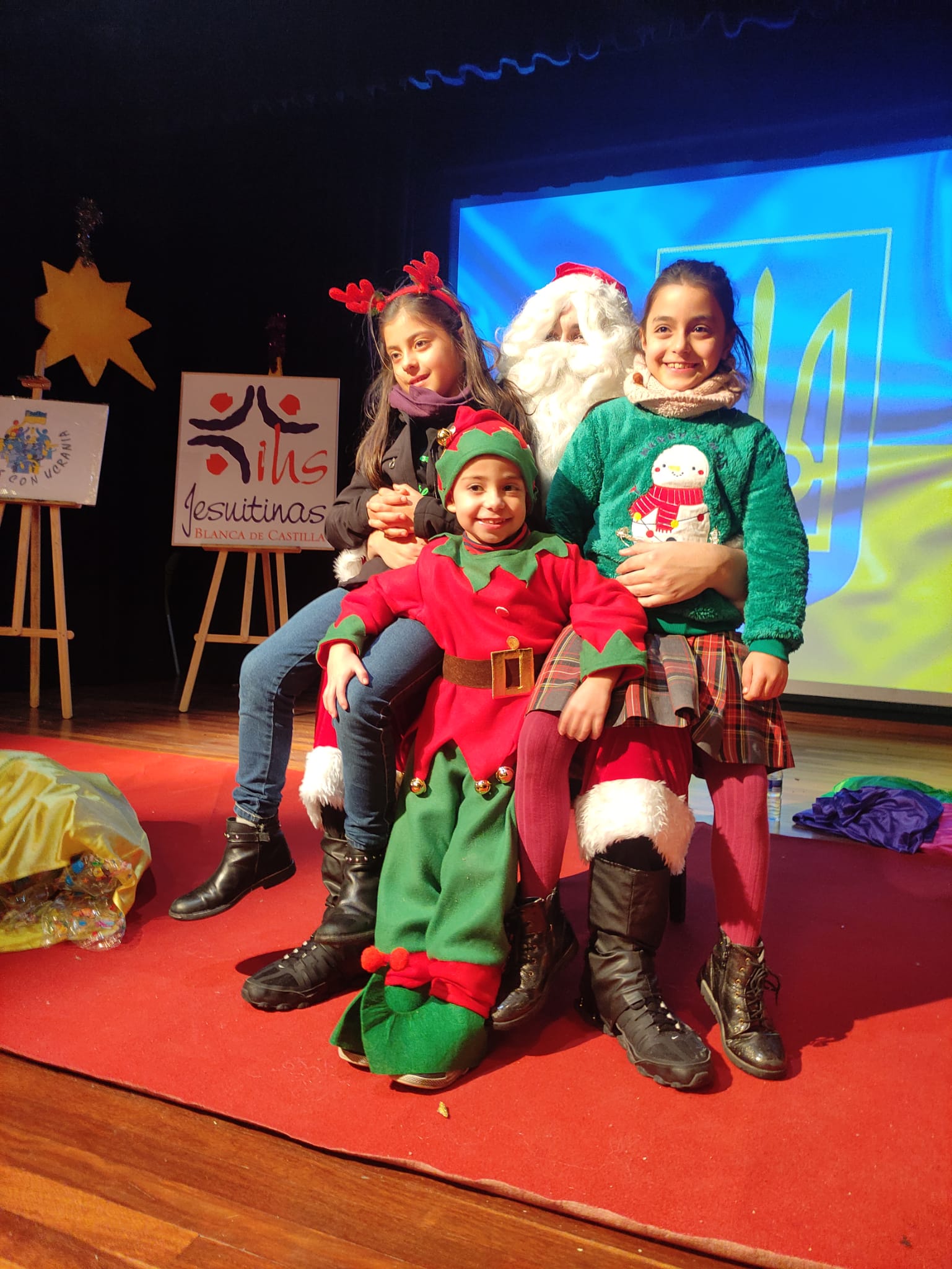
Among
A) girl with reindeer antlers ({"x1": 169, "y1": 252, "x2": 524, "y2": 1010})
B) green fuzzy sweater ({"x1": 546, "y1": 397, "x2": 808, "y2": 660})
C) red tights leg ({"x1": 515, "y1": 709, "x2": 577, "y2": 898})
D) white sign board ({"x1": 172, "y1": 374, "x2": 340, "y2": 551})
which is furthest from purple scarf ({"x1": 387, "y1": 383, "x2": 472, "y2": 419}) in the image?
white sign board ({"x1": 172, "y1": 374, "x2": 340, "y2": 551})

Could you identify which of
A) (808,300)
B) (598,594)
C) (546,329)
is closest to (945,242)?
(808,300)

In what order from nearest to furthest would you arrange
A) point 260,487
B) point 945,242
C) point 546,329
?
point 546,329, point 945,242, point 260,487

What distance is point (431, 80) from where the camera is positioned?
13.6 ft

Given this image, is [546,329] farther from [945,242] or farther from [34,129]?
[34,129]

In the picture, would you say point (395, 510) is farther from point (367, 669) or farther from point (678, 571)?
point (678, 571)

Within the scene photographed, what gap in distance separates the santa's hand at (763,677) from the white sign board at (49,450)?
10.8 feet

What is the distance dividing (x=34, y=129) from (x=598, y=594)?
4.12 m

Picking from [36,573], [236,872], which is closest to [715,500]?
[236,872]

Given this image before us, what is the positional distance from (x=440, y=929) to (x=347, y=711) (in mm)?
338

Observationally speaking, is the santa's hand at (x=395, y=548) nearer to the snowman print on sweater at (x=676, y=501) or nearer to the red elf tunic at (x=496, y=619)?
the red elf tunic at (x=496, y=619)

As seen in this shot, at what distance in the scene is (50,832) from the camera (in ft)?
5.15

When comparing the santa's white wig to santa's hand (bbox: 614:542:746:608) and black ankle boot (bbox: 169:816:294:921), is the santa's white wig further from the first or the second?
black ankle boot (bbox: 169:816:294:921)

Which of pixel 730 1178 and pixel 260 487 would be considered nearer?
pixel 730 1178

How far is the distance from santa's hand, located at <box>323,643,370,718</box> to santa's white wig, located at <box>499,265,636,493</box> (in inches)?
17.3
